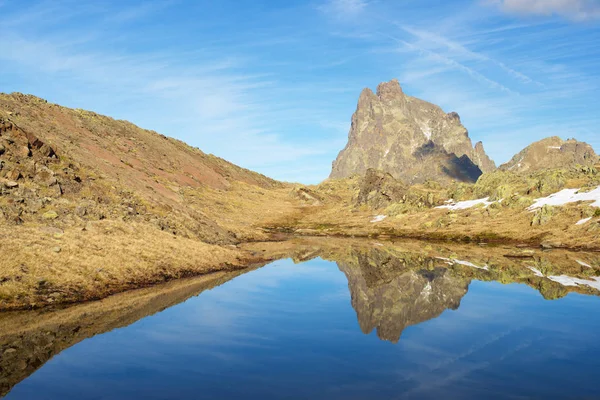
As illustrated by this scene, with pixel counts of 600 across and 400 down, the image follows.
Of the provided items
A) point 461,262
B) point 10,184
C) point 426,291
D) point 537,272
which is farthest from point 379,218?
point 10,184

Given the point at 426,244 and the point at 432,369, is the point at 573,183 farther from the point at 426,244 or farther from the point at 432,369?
the point at 432,369

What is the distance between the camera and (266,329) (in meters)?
22.9

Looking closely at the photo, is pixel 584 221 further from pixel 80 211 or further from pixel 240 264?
pixel 80 211

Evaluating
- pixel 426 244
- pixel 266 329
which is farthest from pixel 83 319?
pixel 426 244

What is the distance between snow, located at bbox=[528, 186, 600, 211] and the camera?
6469 cm

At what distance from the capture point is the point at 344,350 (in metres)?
19.3

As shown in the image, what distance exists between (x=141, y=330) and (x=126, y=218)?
21403 mm

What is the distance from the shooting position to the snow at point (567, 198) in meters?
64.7

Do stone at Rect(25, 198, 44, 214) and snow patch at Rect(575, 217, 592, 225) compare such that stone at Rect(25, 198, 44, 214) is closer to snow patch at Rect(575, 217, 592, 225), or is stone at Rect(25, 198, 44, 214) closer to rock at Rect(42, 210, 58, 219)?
rock at Rect(42, 210, 58, 219)

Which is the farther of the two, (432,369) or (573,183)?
(573,183)

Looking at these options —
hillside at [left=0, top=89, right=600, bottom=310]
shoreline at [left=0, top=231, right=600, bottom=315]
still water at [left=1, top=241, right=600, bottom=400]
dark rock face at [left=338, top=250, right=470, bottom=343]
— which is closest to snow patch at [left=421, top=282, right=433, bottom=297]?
dark rock face at [left=338, top=250, right=470, bottom=343]

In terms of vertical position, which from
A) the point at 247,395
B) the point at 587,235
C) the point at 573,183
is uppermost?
the point at 573,183

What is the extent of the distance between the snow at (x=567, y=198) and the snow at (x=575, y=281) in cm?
3137

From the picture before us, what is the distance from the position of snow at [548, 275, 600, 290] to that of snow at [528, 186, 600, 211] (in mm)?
31365
